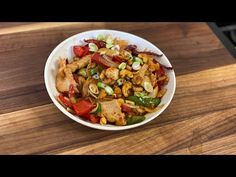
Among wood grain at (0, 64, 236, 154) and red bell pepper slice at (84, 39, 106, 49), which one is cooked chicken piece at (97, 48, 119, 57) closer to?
red bell pepper slice at (84, 39, 106, 49)

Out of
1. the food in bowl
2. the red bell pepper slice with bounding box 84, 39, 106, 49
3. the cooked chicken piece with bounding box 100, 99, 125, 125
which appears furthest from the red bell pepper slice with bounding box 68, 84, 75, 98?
the red bell pepper slice with bounding box 84, 39, 106, 49

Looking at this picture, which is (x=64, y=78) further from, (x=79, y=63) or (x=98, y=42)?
(x=98, y=42)

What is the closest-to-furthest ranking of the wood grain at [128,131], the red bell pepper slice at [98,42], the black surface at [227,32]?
the wood grain at [128,131] → the red bell pepper slice at [98,42] → the black surface at [227,32]

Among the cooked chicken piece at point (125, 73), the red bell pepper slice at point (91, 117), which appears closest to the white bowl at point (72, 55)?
the red bell pepper slice at point (91, 117)

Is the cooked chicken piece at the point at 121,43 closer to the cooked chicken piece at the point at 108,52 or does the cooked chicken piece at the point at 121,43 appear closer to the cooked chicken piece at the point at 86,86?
the cooked chicken piece at the point at 108,52

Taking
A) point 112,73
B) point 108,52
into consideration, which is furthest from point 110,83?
point 108,52

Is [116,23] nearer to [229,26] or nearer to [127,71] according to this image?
[127,71]

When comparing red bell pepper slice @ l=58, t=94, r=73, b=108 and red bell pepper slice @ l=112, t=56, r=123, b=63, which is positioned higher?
red bell pepper slice @ l=112, t=56, r=123, b=63
